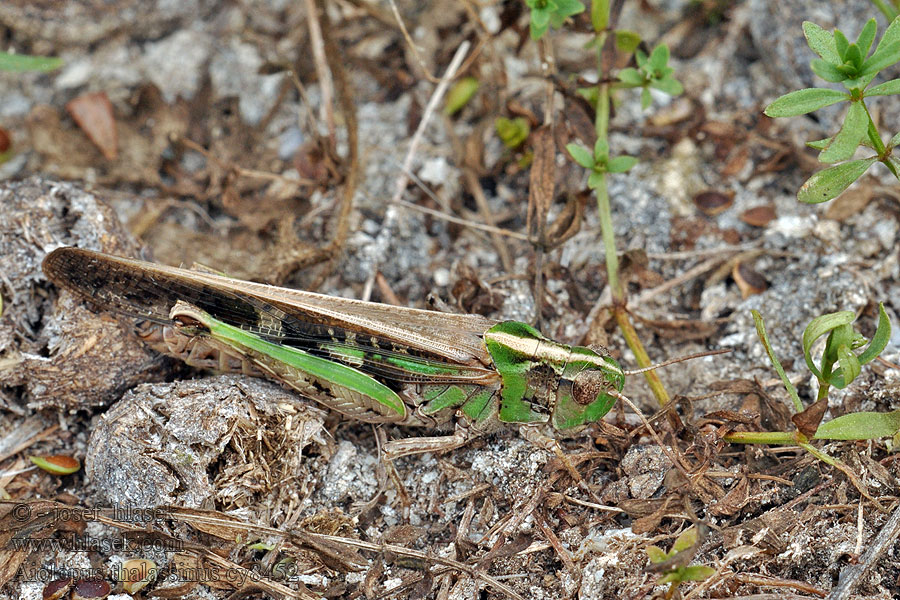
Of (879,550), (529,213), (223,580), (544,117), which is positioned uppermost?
(544,117)

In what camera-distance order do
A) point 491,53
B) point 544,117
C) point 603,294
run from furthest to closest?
point 491,53 < point 544,117 < point 603,294

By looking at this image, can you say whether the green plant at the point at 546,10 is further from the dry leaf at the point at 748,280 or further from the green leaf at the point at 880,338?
the green leaf at the point at 880,338

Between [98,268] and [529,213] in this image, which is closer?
[98,268]

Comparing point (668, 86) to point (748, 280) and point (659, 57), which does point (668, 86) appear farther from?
point (748, 280)

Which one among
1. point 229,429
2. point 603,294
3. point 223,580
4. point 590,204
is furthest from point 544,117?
point 223,580

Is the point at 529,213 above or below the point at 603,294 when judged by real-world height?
above

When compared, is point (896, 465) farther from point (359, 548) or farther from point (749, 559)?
point (359, 548)

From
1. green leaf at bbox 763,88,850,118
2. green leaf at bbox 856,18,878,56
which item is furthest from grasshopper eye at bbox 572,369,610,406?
green leaf at bbox 856,18,878,56
